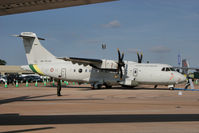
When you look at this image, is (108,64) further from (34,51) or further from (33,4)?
(33,4)

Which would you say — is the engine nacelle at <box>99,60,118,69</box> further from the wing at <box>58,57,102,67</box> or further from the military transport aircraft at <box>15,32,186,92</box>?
the wing at <box>58,57,102,67</box>

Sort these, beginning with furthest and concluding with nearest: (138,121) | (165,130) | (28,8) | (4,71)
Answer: (4,71) → (138,121) → (165,130) → (28,8)

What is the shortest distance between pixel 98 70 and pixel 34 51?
941 cm

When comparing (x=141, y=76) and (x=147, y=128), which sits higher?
(x=141, y=76)

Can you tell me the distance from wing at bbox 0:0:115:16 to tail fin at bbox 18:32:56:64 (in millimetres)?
27796

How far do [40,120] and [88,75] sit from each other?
919 inches

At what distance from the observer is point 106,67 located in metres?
31.5

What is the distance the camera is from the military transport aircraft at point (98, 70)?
3022 cm

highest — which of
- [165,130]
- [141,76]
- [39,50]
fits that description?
[39,50]

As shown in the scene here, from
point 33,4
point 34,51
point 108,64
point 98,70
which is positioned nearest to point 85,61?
point 98,70

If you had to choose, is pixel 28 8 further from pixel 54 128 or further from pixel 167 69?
pixel 167 69

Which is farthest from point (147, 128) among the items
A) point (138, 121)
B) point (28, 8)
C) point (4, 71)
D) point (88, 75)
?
point (4, 71)

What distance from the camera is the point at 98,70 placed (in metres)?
32.7

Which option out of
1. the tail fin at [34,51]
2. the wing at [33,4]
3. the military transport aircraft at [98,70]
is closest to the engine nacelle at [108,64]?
the military transport aircraft at [98,70]
